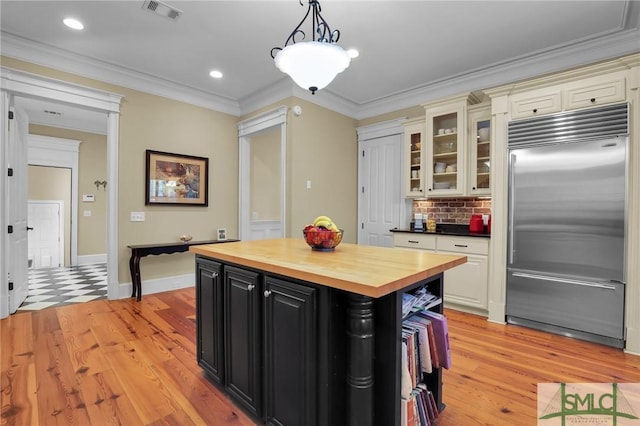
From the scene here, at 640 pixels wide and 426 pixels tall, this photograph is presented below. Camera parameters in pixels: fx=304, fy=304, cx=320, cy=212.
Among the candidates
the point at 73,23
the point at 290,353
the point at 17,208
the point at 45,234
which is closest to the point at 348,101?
the point at 73,23

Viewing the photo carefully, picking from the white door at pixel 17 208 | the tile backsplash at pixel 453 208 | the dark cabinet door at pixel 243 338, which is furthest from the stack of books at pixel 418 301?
the white door at pixel 17 208

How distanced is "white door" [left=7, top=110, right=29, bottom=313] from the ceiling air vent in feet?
6.77

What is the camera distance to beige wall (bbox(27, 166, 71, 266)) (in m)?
5.93

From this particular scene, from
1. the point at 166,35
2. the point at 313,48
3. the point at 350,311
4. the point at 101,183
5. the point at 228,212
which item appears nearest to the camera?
the point at 350,311

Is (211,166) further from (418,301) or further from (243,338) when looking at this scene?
(418,301)

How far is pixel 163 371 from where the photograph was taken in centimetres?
216

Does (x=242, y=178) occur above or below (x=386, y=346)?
above

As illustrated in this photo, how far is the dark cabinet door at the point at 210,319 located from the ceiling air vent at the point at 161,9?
2.22 metres

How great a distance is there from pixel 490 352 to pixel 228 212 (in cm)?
395

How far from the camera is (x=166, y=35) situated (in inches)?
121

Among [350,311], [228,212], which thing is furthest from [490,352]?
[228,212]

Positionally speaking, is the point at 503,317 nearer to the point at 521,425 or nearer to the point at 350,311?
the point at 521,425

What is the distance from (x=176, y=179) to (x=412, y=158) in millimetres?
3378

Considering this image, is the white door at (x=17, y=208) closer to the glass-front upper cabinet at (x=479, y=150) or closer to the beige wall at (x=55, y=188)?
the beige wall at (x=55, y=188)
